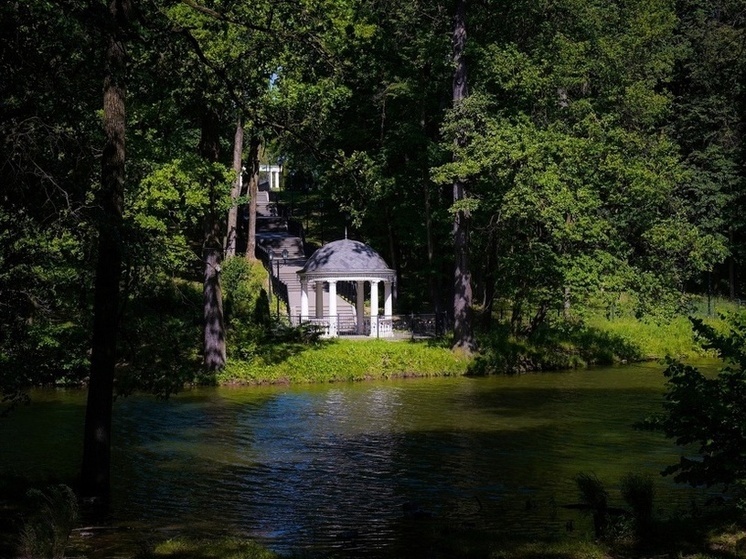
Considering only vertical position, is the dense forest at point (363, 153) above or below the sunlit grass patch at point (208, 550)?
above

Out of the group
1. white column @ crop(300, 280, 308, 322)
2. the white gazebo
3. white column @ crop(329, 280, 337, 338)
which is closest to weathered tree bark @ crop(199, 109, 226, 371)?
white column @ crop(329, 280, 337, 338)

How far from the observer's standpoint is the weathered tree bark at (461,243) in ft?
120

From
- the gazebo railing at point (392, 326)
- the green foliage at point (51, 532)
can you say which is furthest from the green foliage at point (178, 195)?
the green foliage at point (51, 532)

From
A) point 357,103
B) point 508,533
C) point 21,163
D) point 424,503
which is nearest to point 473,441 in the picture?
point 424,503

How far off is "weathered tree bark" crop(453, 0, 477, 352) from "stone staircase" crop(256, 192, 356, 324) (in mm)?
6581

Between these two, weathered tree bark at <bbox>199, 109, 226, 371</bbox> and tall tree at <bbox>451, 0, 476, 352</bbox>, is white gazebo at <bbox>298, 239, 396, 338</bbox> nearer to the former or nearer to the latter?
tall tree at <bbox>451, 0, 476, 352</bbox>

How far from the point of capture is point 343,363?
35312mm

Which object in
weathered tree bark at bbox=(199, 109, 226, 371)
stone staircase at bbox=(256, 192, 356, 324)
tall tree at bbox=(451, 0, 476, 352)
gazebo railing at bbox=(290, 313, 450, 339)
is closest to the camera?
weathered tree bark at bbox=(199, 109, 226, 371)

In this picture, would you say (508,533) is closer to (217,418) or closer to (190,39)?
(190,39)

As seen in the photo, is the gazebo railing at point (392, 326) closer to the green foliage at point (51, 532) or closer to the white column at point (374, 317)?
the white column at point (374, 317)

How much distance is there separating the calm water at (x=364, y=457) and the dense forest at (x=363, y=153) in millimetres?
2255

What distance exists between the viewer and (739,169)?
57812 mm

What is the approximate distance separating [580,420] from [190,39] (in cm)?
1523

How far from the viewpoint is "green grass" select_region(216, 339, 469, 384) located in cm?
3406
